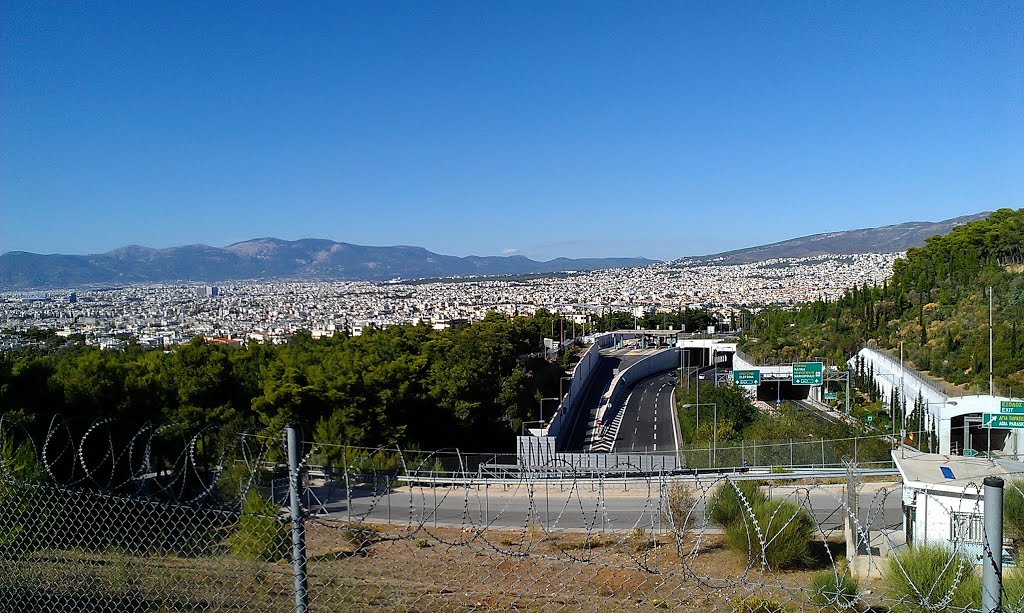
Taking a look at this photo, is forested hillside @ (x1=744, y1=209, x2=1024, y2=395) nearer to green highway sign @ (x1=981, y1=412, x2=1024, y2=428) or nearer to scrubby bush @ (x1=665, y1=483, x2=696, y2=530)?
green highway sign @ (x1=981, y1=412, x2=1024, y2=428)

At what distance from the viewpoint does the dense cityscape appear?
156 feet

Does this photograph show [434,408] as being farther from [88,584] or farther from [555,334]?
[555,334]

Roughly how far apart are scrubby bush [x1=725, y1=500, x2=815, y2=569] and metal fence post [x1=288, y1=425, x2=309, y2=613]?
5.53 meters

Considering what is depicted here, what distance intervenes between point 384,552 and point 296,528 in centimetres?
416

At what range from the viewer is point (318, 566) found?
436 centimetres

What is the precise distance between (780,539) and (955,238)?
130 feet

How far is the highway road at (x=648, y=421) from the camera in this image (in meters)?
24.4

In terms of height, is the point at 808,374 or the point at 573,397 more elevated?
the point at 808,374

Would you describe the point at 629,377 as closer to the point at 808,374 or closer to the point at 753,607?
the point at 808,374

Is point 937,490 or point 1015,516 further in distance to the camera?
point 937,490

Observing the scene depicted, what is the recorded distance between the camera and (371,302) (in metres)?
98.2

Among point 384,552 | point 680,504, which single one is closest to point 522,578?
point 384,552

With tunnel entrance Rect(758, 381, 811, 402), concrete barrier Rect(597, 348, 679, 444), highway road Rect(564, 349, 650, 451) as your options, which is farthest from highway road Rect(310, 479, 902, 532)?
tunnel entrance Rect(758, 381, 811, 402)

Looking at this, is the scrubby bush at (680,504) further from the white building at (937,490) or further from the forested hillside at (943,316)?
the forested hillside at (943,316)
